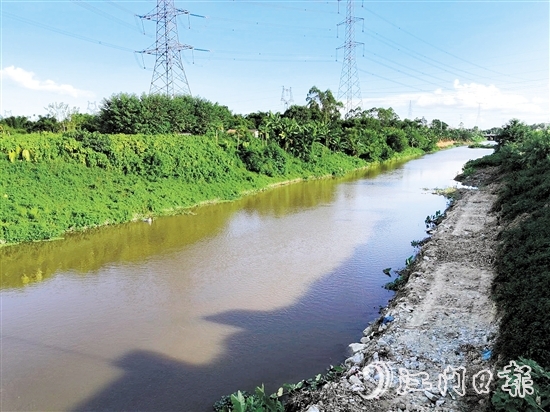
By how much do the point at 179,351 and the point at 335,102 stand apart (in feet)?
181

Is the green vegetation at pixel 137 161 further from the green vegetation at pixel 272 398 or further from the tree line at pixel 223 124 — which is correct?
the green vegetation at pixel 272 398

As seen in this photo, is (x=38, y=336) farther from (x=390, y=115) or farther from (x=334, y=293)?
(x=390, y=115)

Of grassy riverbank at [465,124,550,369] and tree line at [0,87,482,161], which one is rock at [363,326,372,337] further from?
tree line at [0,87,482,161]

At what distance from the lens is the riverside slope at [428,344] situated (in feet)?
16.9

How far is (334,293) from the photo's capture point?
10625mm

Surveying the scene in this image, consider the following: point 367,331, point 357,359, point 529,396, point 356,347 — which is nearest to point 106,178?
point 367,331

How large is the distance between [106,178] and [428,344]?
19.0 metres

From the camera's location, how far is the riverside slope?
16.9 feet

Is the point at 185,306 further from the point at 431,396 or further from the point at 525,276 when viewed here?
the point at 525,276

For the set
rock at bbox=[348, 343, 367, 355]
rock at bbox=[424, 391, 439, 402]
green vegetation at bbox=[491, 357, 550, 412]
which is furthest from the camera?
rock at bbox=[348, 343, 367, 355]

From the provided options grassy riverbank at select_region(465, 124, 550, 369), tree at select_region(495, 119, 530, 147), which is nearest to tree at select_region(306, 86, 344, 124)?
tree at select_region(495, 119, 530, 147)

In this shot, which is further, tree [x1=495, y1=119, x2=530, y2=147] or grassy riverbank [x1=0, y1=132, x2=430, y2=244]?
tree [x1=495, y1=119, x2=530, y2=147]

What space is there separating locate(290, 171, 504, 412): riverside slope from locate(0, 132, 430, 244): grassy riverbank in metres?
14.3

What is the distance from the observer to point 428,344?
665cm
